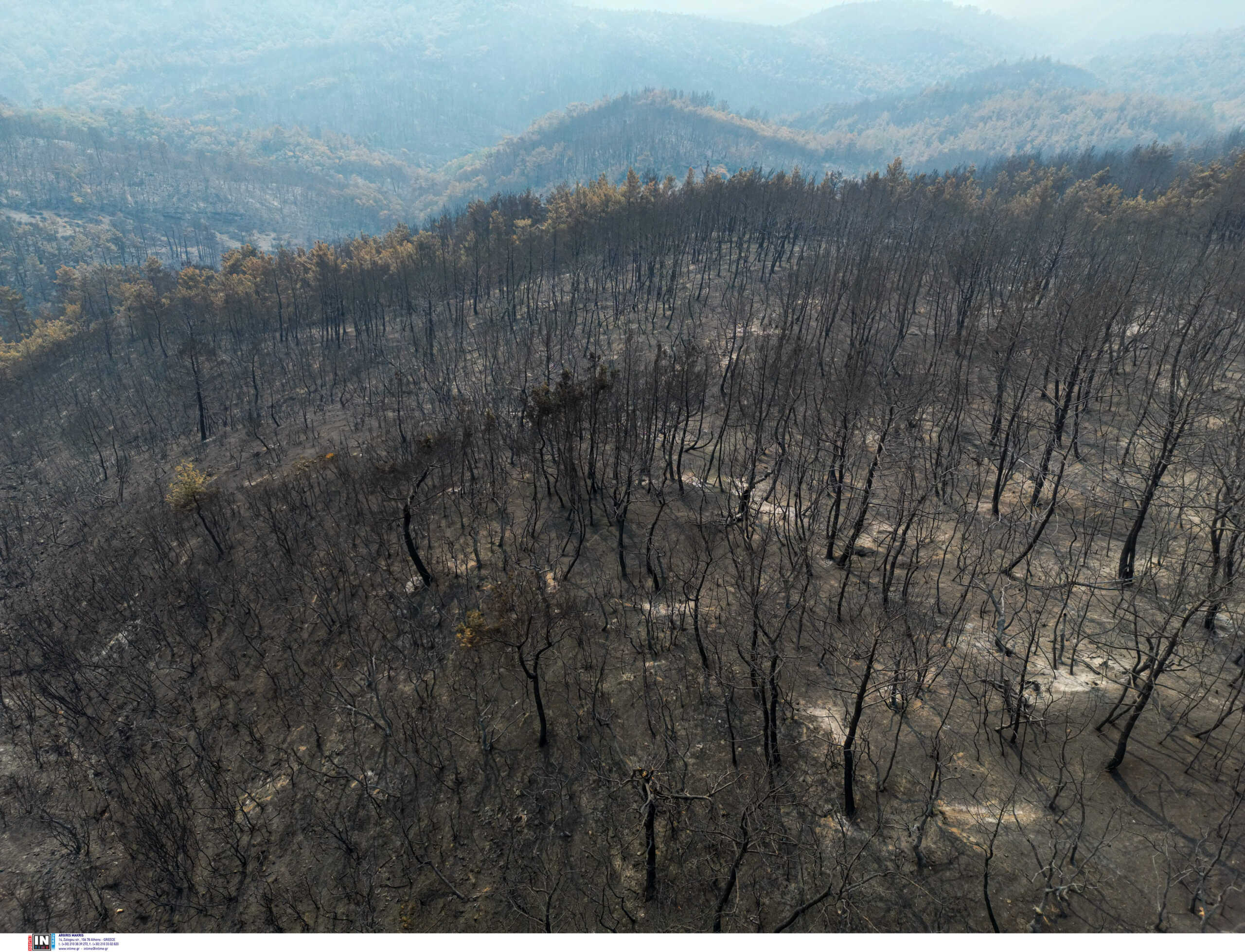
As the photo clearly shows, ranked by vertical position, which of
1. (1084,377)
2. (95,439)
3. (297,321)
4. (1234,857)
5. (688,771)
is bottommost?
(95,439)

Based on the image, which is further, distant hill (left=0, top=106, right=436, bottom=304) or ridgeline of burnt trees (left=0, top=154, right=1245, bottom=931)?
distant hill (left=0, top=106, right=436, bottom=304)

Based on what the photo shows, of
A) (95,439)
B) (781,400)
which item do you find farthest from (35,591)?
(781,400)

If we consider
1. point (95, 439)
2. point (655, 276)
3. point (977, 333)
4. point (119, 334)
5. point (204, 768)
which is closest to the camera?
point (204, 768)

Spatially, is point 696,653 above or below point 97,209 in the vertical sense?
below

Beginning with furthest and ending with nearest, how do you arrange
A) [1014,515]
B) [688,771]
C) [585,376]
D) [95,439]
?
[95,439], [585,376], [1014,515], [688,771]

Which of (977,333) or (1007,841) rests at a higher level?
(977,333)

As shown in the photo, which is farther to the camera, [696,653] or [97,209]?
[97,209]

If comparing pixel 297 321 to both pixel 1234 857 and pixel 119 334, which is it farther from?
pixel 1234 857

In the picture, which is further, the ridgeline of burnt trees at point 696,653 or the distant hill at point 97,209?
the distant hill at point 97,209
